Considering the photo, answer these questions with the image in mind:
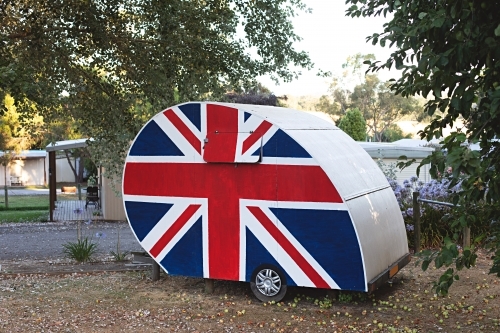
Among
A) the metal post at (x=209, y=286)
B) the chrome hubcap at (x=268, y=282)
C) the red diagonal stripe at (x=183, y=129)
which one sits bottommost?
the metal post at (x=209, y=286)

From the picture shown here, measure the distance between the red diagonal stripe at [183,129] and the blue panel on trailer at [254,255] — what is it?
1308mm

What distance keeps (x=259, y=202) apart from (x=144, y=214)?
1767 mm

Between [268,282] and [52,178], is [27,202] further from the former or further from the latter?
[268,282]

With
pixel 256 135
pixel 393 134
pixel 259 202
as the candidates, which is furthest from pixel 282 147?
pixel 393 134

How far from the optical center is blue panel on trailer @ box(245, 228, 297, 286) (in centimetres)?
797

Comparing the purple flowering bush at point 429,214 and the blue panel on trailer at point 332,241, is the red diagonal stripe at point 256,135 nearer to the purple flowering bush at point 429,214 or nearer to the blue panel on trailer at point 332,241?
the blue panel on trailer at point 332,241

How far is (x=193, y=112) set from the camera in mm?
8367

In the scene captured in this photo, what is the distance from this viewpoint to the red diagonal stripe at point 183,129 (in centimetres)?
836

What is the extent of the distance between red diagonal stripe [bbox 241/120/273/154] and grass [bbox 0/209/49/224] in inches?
593

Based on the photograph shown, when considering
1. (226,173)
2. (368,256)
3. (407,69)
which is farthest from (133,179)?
(407,69)

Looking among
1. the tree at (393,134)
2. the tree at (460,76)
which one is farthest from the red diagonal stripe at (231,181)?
the tree at (393,134)

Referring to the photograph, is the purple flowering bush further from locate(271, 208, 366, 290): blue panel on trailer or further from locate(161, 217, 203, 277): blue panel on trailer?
locate(161, 217, 203, 277): blue panel on trailer

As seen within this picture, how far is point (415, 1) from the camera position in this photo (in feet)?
12.8

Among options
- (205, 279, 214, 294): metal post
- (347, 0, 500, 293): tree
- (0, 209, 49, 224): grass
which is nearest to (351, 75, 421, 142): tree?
(0, 209, 49, 224): grass
